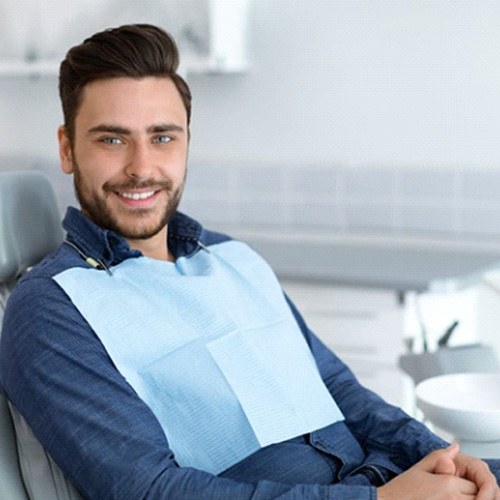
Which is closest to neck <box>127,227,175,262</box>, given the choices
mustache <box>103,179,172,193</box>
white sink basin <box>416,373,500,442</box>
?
mustache <box>103,179,172,193</box>

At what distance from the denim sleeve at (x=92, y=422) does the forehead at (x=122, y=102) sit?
36cm

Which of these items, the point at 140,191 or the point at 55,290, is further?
the point at 140,191

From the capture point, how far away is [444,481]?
4.83ft

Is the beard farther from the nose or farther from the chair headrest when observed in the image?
the chair headrest

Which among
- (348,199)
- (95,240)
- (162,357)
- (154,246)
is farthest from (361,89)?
(162,357)

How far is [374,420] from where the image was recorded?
6.03 ft

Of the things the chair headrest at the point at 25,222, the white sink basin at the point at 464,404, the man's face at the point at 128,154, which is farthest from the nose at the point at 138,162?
the white sink basin at the point at 464,404

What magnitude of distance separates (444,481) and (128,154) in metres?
0.75

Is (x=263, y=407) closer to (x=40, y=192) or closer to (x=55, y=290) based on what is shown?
(x=55, y=290)

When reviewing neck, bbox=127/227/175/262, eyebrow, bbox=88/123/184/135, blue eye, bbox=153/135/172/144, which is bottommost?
neck, bbox=127/227/175/262

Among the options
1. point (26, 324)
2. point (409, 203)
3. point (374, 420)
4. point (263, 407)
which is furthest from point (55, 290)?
point (409, 203)

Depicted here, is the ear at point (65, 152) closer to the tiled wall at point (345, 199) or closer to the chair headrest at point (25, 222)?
the chair headrest at point (25, 222)

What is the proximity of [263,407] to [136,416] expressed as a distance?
0.84ft

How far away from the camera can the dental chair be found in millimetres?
1579
